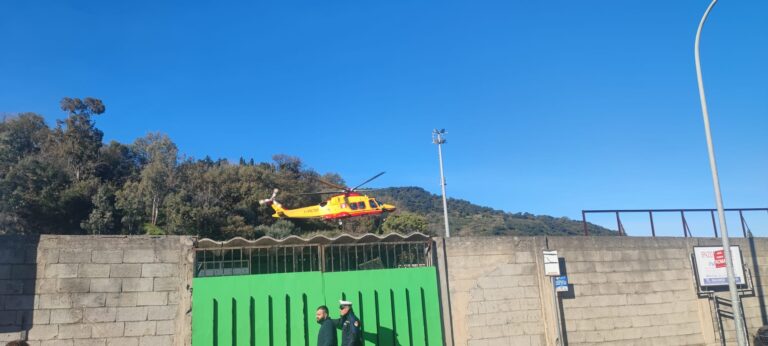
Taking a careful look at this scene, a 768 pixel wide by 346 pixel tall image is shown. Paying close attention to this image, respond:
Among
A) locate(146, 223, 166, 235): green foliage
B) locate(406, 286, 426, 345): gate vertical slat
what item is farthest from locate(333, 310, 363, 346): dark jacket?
locate(146, 223, 166, 235): green foliage

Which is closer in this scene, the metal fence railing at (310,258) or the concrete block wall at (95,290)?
the concrete block wall at (95,290)

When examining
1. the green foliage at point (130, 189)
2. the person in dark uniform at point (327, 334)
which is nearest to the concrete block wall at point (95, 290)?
the person in dark uniform at point (327, 334)

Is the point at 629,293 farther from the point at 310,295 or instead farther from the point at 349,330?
the point at 310,295

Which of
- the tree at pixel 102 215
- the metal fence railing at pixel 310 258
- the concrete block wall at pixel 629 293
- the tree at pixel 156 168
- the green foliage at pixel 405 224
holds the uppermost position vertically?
the tree at pixel 156 168

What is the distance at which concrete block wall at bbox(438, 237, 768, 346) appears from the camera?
998 cm

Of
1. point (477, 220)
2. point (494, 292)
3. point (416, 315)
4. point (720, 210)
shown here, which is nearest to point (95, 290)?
point (416, 315)

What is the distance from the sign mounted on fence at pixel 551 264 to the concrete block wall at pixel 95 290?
695 cm

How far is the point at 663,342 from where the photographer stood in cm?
1115

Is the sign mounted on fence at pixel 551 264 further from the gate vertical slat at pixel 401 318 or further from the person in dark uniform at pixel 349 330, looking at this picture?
the person in dark uniform at pixel 349 330

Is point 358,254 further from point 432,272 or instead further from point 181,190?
point 181,190

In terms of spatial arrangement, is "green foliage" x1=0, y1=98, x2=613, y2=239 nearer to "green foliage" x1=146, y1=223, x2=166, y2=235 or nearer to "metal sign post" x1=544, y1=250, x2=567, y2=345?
"green foliage" x1=146, y1=223, x2=166, y2=235

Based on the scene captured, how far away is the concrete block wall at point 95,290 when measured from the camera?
788cm

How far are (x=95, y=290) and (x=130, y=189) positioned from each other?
37103 millimetres

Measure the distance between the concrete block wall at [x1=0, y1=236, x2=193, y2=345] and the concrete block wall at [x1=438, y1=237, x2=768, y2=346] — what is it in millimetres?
4971
